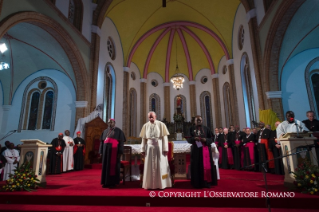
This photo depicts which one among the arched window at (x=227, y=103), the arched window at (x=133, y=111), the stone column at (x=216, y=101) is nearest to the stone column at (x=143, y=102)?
the arched window at (x=133, y=111)

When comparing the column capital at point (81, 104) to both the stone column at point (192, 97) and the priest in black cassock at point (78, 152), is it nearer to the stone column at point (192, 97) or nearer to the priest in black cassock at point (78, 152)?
the priest in black cassock at point (78, 152)

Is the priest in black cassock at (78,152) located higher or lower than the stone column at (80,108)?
lower

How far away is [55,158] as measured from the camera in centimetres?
760

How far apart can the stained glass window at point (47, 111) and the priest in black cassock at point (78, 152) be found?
374 centimetres

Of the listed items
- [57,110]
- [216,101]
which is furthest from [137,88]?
[57,110]

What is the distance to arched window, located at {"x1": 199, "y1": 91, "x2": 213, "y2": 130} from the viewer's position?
59.0 feet

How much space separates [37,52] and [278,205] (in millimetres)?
12038

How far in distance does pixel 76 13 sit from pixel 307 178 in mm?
10824

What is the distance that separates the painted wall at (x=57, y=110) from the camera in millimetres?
11336

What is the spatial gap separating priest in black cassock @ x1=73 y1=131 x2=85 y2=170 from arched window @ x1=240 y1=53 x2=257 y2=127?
8677mm

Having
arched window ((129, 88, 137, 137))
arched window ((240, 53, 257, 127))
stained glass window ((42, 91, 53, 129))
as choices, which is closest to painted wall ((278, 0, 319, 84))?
arched window ((240, 53, 257, 127))

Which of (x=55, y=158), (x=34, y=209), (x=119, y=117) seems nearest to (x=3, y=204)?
(x=34, y=209)

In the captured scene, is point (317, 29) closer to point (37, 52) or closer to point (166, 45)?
point (166, 45)

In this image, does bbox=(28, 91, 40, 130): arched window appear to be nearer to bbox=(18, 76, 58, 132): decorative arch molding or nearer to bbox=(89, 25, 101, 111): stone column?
bbox=(18, 76, 58, 132): decorative arch molding
